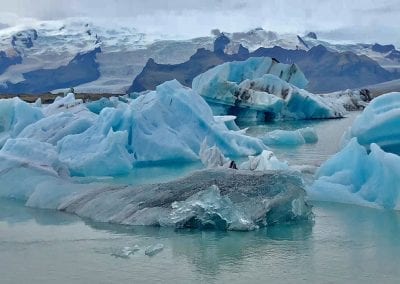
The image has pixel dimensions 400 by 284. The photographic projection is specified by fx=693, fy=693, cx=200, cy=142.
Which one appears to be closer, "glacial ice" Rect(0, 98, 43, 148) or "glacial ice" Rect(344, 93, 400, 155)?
"glacial ice" Rect(344, 93, 400, 155)

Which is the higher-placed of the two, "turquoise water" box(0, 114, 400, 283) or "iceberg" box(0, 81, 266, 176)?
"turquoise water" box(0, 114, 400, 283)

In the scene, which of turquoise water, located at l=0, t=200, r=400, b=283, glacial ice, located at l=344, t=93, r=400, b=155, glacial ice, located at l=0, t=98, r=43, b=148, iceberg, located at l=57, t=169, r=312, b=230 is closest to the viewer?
turquoise water, located at l=0, t=200, r=400, b=283

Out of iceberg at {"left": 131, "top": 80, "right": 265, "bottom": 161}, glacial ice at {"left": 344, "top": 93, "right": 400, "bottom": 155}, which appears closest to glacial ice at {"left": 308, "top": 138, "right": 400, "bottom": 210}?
glacial ice at {"left": 344, "top": 93, "right": 400, "bottom": 155}

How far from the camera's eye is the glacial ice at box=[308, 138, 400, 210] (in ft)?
23.6

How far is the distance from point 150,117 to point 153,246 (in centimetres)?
679

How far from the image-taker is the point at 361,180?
779 centimetres

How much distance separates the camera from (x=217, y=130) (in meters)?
12.7

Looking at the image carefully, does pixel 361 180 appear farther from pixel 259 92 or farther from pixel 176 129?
pixel 259 92

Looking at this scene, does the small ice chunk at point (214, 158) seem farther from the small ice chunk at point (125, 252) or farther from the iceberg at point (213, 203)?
the small ice chunk at point (125, 252)

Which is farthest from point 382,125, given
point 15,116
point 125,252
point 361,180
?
point 15,116

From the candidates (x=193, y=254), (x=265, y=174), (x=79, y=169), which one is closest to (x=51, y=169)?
(x=79, y=169)

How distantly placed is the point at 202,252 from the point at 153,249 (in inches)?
14.9

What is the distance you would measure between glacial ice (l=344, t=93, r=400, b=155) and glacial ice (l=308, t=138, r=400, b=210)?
2080 mm

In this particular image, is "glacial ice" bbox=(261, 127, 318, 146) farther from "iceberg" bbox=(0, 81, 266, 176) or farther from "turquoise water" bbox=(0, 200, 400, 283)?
"turquoise water" bbox=(0, 200, 400, 283)
